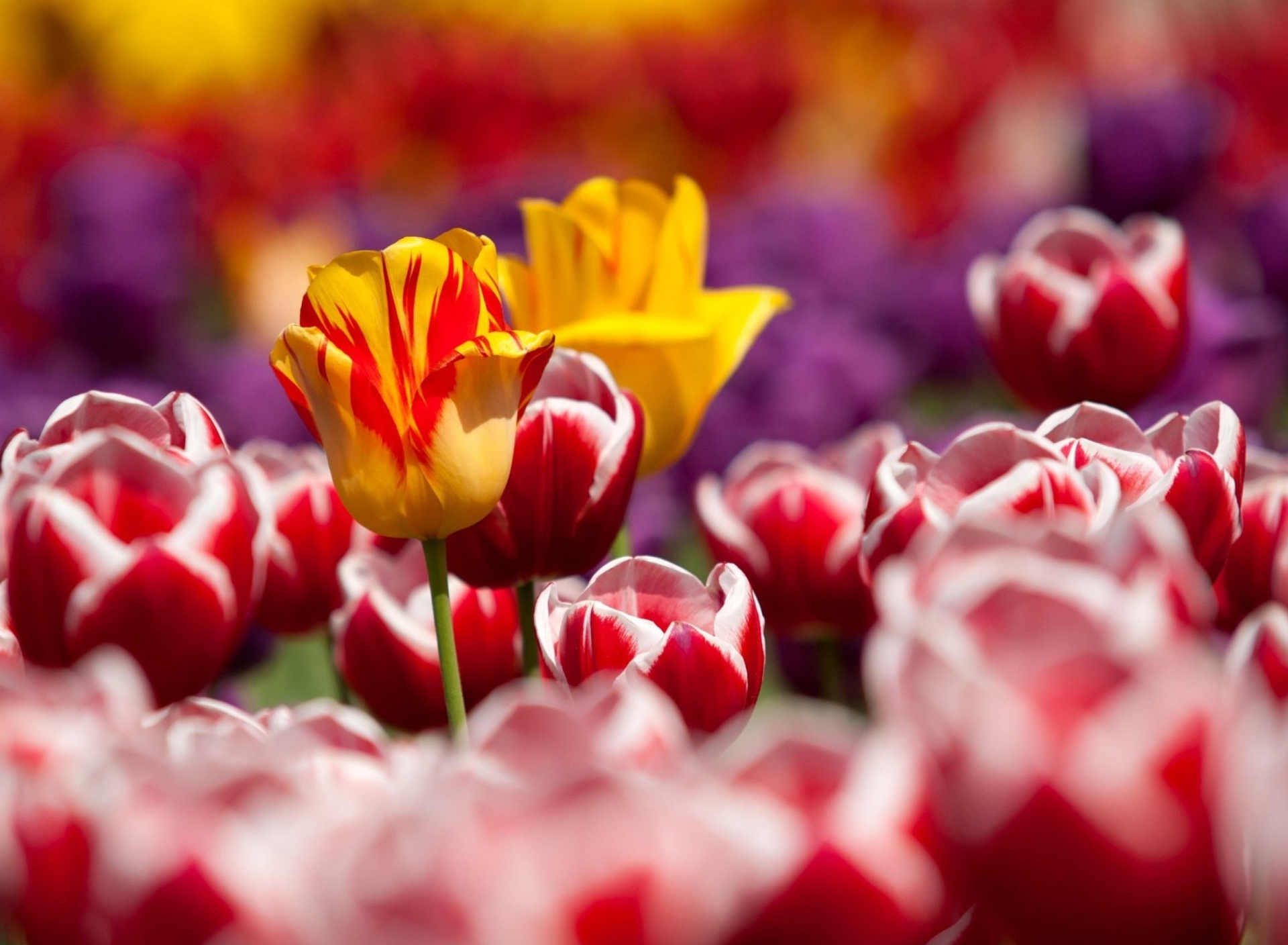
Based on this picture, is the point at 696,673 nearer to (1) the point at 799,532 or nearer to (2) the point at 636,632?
(2) the point at 636,632

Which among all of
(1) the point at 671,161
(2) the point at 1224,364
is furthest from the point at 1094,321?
(1) the point at 671,161

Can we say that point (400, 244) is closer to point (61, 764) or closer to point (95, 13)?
point (61, 764)

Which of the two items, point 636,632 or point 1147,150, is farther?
point 1147,150

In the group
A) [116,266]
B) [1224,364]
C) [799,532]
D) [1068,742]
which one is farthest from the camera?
[116,266]

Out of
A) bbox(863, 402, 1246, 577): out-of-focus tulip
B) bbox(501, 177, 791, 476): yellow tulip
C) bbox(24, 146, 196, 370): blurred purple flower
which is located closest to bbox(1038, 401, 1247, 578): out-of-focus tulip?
bbox(863, 402, 1246, 577): out-of-focus tulip

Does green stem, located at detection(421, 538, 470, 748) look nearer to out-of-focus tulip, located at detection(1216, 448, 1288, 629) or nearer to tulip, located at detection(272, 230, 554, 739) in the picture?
tulip, located at detection(272, 230, 554, 739)

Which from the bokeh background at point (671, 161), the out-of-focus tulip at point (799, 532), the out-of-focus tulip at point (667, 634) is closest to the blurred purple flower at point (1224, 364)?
the bokeh background at point (671, 161)

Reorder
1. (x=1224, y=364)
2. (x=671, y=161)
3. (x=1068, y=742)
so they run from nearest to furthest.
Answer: (x=1068, y=742)
(x=1224, y=364)
(x=671, y=161)
